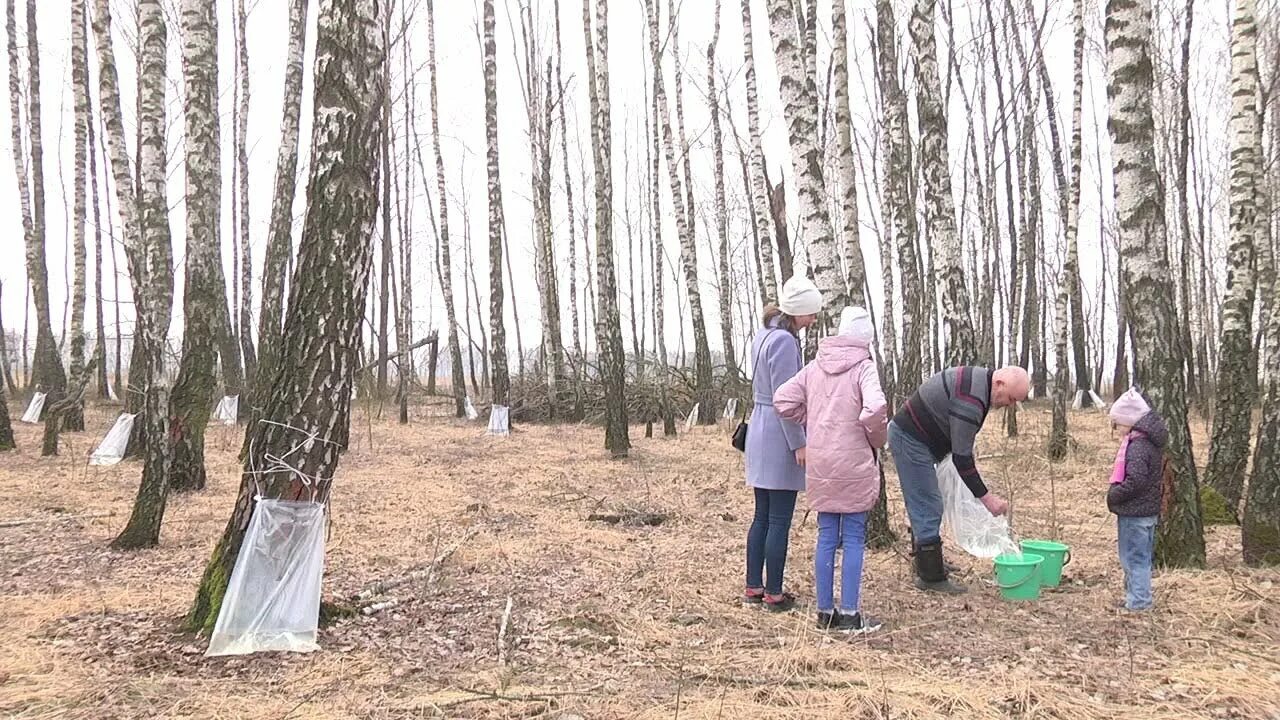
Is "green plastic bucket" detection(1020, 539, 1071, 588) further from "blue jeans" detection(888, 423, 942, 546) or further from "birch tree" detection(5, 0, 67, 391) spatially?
"birch tree" detection(5, 0, 67, 391)

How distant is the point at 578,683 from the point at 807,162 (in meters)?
3.96

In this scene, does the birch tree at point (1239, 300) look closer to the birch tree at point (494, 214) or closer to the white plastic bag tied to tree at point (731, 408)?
the white plastic bag tied to tree at point (731, 408)

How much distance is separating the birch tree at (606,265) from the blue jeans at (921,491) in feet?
18.4

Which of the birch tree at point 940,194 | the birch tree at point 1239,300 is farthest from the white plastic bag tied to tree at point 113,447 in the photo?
the birch tree at point 1239,300

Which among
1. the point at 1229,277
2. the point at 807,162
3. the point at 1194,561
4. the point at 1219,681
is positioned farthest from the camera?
the point at 1229,277

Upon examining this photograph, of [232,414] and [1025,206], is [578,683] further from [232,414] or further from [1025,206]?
[1025,206]

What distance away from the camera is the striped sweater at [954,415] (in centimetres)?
400

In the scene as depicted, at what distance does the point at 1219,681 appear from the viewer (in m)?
2.83

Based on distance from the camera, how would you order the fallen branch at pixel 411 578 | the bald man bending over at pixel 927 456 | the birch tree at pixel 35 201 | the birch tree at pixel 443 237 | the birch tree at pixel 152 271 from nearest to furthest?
the fallen branch at pixel 411 578 < the bald man bending over at pixel 927 456 < the birch tree at pixel 152 271 < the birch tree at pixel 35 201 < the birch tree at pixel 443 237

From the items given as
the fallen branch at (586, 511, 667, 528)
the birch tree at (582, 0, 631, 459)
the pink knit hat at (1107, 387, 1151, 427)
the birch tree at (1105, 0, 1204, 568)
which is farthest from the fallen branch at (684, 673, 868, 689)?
the birch tree at (582, 0, 631, 459)

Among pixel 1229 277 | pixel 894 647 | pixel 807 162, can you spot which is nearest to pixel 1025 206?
pixel 1229 277

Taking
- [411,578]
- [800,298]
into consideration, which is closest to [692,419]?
[411,578]

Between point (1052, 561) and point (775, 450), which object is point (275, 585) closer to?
point (775, 450)

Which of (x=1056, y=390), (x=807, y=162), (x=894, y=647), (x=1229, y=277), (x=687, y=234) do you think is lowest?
(x=894, y=647)
